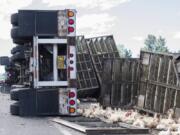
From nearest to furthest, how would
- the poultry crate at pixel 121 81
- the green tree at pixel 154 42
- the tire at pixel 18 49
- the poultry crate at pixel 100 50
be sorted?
the tire at pixel 18 49
the poultry crate at pixel 121 81
the poultry crate at pixel 100 50
the green tree at pixel 154 42

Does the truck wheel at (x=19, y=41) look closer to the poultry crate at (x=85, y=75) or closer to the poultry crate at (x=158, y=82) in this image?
the poultry crate at (x=158, y=82)

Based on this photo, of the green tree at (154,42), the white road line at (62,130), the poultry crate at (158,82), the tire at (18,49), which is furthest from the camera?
the green tree at (154,42)

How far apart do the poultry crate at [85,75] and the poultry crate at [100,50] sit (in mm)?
314

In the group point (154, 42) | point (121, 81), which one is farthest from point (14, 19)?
point (154, 42)

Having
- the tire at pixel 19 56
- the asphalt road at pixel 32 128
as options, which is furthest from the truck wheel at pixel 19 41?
the asphalt road at pixel 32 128

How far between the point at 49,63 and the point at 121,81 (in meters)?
4.36

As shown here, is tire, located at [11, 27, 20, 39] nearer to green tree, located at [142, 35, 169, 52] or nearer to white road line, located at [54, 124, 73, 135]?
white road line, located at [54, 124, 73, 135]

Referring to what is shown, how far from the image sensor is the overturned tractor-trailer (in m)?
12.9

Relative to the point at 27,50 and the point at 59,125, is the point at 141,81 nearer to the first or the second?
the point at 27,50

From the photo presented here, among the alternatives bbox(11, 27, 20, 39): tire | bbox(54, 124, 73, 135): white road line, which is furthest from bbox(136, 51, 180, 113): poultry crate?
bbox(11, 27, 20, 39): tire

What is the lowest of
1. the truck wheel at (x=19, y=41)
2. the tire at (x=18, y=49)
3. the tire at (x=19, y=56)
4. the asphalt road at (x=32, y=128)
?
the asphalt road at (x=32, y=128)

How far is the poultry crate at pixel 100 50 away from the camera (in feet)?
74.3

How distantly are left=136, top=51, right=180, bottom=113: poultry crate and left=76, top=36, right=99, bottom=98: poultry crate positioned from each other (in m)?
7.02

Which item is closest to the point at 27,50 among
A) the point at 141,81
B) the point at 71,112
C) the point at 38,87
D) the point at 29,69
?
the point at 29,69
